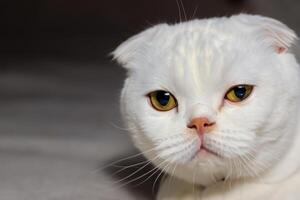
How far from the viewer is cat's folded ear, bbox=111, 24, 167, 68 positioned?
98 cm

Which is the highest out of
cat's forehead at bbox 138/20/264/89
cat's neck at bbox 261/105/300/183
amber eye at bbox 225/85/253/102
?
cat's forehead at bbox 138/20/264/89

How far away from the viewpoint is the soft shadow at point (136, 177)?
1.11m

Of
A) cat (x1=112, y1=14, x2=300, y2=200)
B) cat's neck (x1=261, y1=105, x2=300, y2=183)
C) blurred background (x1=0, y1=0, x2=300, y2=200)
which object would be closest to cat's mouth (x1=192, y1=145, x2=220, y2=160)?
cat (x1=112, y1=14, x2=300, y2=200)

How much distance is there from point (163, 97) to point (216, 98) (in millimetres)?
87

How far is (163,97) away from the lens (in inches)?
36.3

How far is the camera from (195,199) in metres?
0.97

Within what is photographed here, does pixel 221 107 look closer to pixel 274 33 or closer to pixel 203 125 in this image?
pixel 203 125

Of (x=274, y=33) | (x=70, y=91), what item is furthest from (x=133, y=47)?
(x=70, y=91)

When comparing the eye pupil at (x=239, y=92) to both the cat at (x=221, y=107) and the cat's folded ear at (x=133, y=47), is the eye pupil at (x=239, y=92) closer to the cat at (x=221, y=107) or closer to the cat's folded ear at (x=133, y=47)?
the cat at (x=221, y=107)

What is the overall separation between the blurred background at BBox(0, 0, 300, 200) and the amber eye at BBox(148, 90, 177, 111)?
0.60ft

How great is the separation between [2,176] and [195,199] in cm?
43

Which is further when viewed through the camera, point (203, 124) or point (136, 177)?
point (136, 177)

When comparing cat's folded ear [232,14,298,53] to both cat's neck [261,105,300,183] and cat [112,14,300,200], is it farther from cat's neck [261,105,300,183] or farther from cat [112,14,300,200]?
cat's neck [261,105,300,183]

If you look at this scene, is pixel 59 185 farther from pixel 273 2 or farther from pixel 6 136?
pixel 273 2
